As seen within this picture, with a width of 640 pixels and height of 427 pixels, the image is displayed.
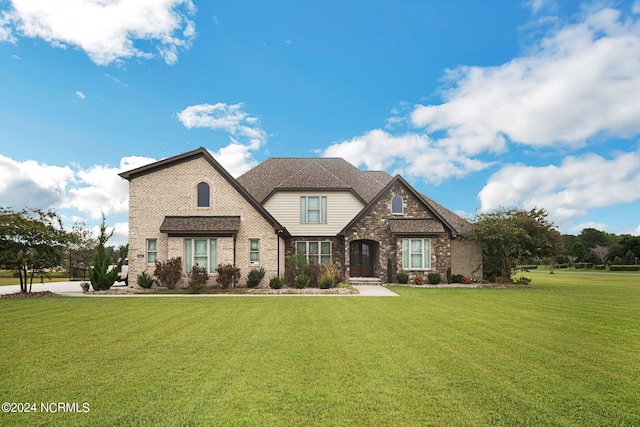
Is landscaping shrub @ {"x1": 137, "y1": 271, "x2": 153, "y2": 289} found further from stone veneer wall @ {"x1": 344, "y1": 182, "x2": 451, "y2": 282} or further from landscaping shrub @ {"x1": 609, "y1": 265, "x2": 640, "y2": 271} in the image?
landscaping shrub @ {"x1": 609, "y1": 265, "x2": 640, "y2": 271}

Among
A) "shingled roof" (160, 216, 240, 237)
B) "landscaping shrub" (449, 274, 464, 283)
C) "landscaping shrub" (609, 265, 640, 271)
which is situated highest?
"shingled roof" (160, 216, 240, 237)

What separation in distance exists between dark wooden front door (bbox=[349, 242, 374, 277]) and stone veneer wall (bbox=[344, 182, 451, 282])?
1876 millimetres

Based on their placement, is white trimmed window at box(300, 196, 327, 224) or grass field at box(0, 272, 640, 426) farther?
white trimmed window at box(300, 196, 327, 224)

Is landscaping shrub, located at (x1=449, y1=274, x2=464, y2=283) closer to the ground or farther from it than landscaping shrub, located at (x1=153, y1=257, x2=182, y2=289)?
closer to the ground

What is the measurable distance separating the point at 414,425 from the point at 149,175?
22345mm

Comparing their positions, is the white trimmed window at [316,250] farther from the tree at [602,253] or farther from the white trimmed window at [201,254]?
the tree at [602,253]

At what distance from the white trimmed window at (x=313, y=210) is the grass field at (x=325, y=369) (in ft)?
55.0

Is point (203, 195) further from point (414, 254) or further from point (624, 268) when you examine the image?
point (624, 268)

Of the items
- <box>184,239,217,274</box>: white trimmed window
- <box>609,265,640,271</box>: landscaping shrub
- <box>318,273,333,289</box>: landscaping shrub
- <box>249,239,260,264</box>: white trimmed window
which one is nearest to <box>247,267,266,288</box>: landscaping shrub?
<box>249,239,260,264</box>: white trimmed window

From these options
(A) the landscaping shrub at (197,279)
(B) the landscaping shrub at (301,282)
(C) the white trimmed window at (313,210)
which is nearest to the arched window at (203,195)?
(A) the landscaping shrub at (197,279)

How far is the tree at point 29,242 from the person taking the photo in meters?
19.1

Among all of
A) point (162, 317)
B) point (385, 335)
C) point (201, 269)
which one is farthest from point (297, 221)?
point (385, 335)

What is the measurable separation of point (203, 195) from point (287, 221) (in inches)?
272

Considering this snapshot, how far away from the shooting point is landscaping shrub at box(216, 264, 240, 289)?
21500mm
